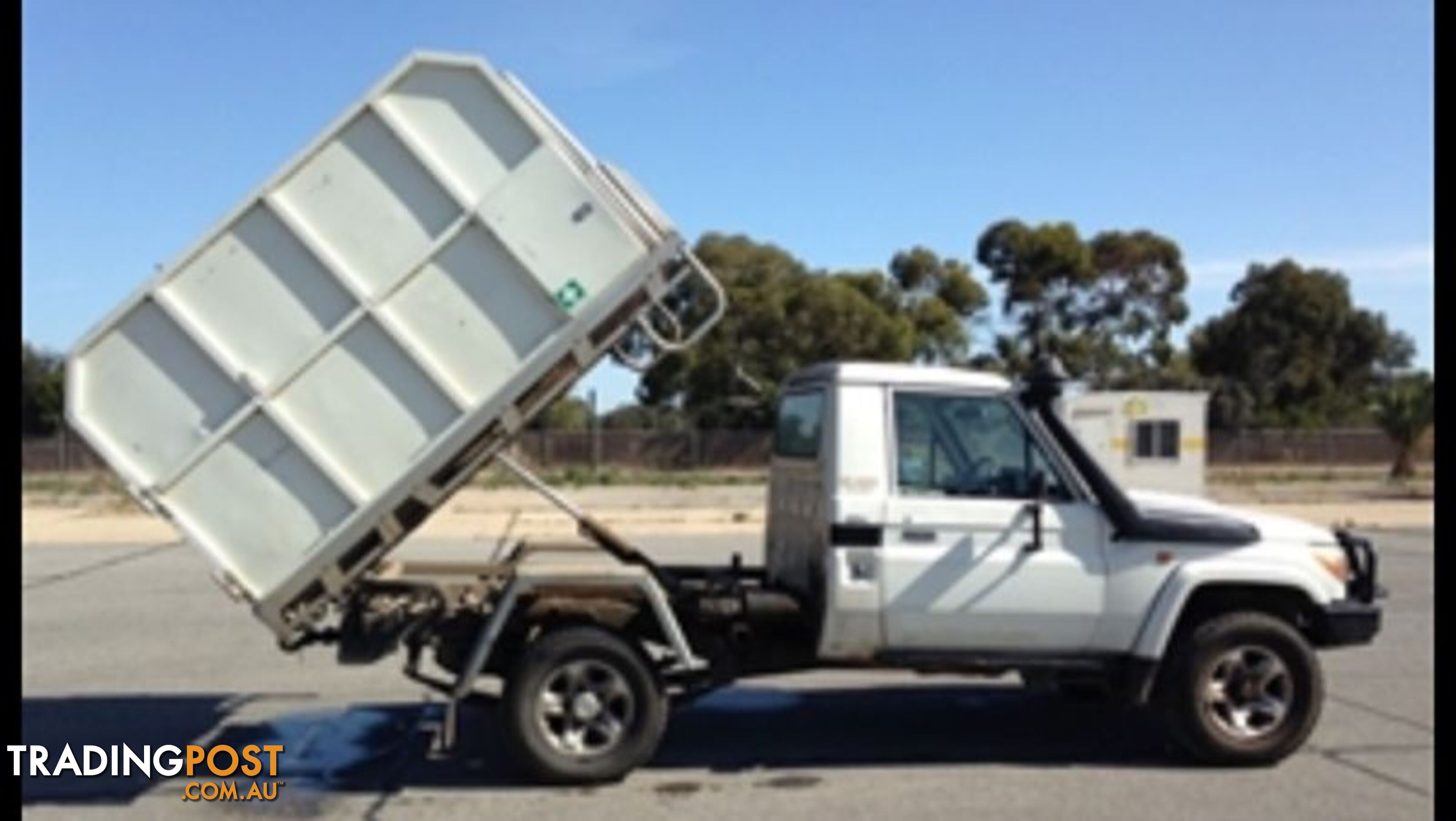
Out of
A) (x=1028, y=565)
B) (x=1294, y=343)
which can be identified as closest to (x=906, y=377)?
(x=1028, y=565)

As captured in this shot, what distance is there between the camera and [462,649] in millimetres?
7551

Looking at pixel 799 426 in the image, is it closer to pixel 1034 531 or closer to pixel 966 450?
pixel 966 450

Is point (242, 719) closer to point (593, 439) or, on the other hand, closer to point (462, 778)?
point (462, 778)

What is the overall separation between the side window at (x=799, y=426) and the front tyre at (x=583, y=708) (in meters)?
1.50

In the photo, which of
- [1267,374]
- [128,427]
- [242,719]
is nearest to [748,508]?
[242,719]

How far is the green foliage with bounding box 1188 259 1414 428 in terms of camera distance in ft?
242

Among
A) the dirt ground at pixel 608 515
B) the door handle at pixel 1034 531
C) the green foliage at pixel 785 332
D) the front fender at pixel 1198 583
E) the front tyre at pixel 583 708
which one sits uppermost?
the green foliage at pixel 785 332

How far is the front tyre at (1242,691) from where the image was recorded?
7586 mm

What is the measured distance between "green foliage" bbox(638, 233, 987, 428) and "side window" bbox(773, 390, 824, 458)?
148ft

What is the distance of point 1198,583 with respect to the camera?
7566 mm

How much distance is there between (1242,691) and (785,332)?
170 feet

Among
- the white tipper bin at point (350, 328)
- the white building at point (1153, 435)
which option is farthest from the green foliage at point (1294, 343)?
the white tipper bin at point (350, 328)

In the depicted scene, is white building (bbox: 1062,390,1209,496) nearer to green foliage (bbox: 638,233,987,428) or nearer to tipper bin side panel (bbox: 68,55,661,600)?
tipper bin side panel (bbox: 68,55,661,600)

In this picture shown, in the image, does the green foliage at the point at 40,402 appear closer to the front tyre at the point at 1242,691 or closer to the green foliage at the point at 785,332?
the green foliage at the point at 785,332
